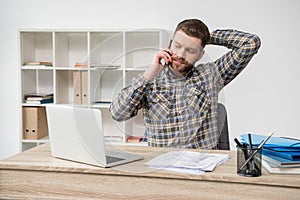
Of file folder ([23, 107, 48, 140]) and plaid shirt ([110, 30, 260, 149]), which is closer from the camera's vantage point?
plaid shirt ([110, 30, 260, 149])

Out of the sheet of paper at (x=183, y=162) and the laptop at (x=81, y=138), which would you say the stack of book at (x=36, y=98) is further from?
the sheet of paper at (x=183, y=162)

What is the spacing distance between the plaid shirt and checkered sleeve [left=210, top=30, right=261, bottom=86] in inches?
15.9

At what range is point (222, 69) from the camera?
183 centimetres

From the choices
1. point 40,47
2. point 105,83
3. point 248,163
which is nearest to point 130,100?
point 105,83

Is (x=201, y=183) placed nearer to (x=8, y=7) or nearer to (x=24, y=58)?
(x=24, y=58)

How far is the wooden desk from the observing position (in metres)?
1.35

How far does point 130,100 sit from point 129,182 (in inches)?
10.9

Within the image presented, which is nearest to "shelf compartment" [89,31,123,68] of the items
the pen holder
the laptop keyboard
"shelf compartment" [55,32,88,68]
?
the laptop keyboard

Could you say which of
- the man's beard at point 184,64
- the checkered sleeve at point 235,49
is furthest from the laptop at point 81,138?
the checkered sleeve at point 235,49

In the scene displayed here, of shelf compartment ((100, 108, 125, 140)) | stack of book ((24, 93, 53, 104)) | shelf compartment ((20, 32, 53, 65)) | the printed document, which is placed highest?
shelf compartment ((20, 32, 53, 65))

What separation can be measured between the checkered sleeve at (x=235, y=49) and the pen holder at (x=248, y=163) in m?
0.52

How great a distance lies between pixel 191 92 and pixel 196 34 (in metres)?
→ 0.21

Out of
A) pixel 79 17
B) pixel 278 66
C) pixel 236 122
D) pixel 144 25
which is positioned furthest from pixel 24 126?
pixel 278 66

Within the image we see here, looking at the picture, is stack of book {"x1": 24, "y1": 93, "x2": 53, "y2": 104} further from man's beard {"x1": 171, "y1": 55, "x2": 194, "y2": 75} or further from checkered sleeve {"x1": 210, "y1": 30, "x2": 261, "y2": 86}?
man's beard {"x1": 171, "y1": 55, "x2": 194, "y2": 75}
